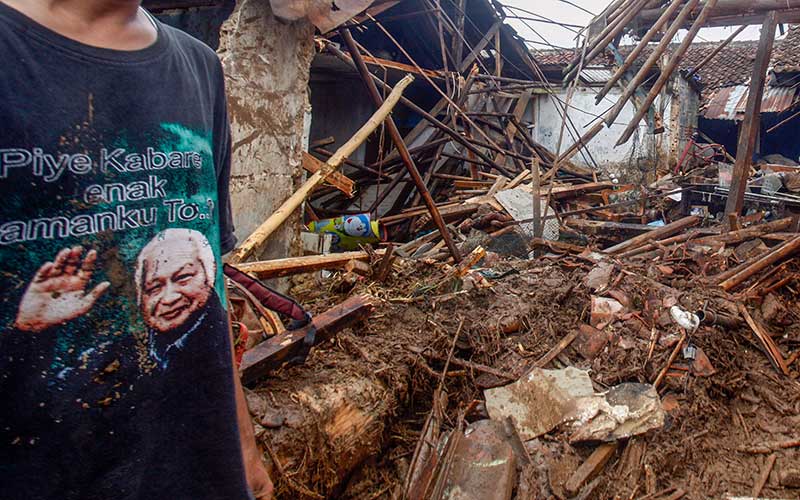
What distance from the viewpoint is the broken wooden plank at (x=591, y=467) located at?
2803 mm

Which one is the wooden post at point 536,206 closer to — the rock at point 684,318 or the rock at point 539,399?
the rock at point 684,318

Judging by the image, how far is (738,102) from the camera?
16.2 meters

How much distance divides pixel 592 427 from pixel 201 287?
2750 mm

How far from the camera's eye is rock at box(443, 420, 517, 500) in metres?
2.70

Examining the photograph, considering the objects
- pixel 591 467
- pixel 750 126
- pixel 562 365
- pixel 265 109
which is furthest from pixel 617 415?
pixel 750 126

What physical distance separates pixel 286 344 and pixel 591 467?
1785mm

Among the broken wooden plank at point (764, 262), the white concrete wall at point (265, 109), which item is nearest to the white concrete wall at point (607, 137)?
the broken wooden plank at point (764, 262)

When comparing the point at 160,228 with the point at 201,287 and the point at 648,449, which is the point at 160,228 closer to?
the point at 201,287

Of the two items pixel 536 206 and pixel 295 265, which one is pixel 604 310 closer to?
pixel 295 265

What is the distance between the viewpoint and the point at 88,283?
82 centimetres

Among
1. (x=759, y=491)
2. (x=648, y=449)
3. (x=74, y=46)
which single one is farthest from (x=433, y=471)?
(x=74, y=46)

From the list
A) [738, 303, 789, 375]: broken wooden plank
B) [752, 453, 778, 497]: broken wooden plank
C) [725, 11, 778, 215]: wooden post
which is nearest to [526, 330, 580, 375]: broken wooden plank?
[752, 453, 778, 497]: broken wooden plank

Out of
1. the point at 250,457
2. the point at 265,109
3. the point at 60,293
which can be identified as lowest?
the point at 250,457

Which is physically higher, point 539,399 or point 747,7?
point 747,7
